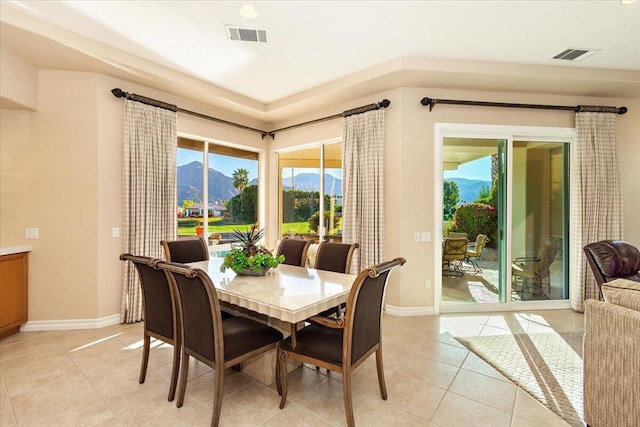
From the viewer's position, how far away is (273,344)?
6.75 feet

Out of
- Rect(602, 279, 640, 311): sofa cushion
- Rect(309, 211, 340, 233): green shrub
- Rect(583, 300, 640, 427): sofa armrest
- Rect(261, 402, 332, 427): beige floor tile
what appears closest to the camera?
Rect(583, 300, 640, 427): sofa armrest

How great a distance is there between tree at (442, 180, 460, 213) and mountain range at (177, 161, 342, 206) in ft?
5.07

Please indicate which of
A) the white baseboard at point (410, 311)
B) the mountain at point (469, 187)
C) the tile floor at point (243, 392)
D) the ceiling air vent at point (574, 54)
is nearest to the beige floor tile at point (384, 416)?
the tile floor at point (243, 392)

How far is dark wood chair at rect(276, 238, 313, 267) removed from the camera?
124 inches

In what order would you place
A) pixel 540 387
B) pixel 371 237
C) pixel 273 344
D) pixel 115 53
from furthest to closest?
pixel 371 237 → pixel 115 53 → pixel 540 387 → pixel 273 344

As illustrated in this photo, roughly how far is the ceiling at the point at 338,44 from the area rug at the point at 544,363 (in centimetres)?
290

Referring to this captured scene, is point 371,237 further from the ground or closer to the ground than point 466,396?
further from the ground

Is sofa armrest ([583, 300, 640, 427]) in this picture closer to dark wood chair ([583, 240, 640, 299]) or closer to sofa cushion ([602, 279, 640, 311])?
sofa cushion ([602, 279, 640, 311])

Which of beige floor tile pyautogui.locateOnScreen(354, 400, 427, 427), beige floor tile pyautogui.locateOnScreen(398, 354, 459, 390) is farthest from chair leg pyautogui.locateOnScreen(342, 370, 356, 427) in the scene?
beige floor tile pyautogui.locateOnScreen(398, 354, 459, 390)

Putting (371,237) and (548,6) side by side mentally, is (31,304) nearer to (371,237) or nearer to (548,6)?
(371,237)

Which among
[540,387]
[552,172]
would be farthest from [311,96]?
[540,387]

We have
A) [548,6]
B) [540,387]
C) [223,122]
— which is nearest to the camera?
[540,387]

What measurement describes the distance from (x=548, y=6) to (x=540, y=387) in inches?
119

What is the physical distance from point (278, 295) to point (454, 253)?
289cm
